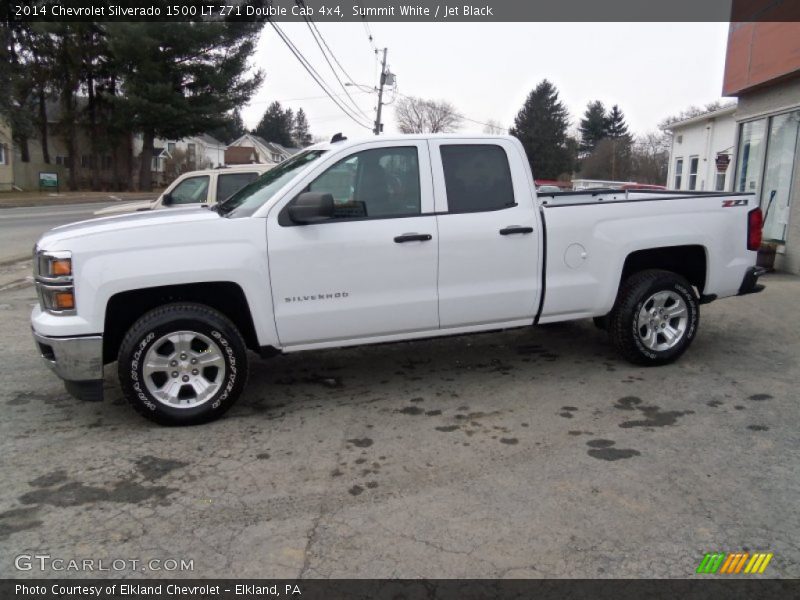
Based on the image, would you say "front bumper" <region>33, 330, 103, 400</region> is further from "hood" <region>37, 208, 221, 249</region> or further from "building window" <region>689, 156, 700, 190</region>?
"building window" <region>689, 156, 700, 190</region>

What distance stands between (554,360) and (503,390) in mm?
1031

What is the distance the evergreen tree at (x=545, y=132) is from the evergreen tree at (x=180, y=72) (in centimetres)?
3058

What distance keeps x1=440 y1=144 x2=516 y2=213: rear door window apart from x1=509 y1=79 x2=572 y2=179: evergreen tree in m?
58.1

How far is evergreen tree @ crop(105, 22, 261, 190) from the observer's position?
35375mm

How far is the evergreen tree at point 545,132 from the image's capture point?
61.9 metres

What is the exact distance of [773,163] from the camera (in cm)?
1135

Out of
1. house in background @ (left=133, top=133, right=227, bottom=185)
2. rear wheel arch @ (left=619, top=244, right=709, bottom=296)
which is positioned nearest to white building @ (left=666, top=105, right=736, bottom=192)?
rear wheel arch @ (left=619, top=244, right=709, bottom=296)

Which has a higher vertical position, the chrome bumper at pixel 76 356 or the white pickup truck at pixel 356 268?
the white pickup truck at pixel 356 268

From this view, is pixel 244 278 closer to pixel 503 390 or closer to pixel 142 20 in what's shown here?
pixel 503 390

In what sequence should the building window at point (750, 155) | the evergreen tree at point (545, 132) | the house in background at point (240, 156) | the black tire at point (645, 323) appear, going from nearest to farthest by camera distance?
the black tire at point (645, 323) → the building window at point (750, 155) → the evergreen tree at point (545, 132) → the house in background at point (240, 156)

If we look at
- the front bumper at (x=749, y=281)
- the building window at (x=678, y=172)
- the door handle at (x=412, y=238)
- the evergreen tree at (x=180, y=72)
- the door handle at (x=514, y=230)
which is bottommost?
the front bumper at (x=749, y=281)

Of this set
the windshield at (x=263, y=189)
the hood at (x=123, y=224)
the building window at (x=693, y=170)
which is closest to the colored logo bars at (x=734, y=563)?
the windshield at (x=263, y=189)

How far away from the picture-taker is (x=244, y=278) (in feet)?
14.3

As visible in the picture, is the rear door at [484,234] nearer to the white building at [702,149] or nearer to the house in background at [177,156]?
the white building at [702,149]
